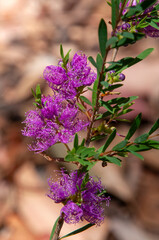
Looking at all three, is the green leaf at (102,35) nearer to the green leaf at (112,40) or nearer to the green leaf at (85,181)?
the green leaf at (112,40)

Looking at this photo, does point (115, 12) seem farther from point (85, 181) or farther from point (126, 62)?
point (85, 181)

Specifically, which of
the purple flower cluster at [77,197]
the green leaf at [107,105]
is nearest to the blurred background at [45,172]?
the purple flower cluster at [77,197]

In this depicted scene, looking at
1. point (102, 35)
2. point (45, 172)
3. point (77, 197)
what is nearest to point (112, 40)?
point (102, 35)

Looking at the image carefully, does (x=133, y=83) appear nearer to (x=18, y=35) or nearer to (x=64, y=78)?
(x=18, y=35)

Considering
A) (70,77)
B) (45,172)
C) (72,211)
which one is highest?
(70,77)

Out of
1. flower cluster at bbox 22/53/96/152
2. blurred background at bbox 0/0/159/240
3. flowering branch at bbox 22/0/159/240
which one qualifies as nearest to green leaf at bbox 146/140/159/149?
flowering branch at bbox 22/0/159/240
